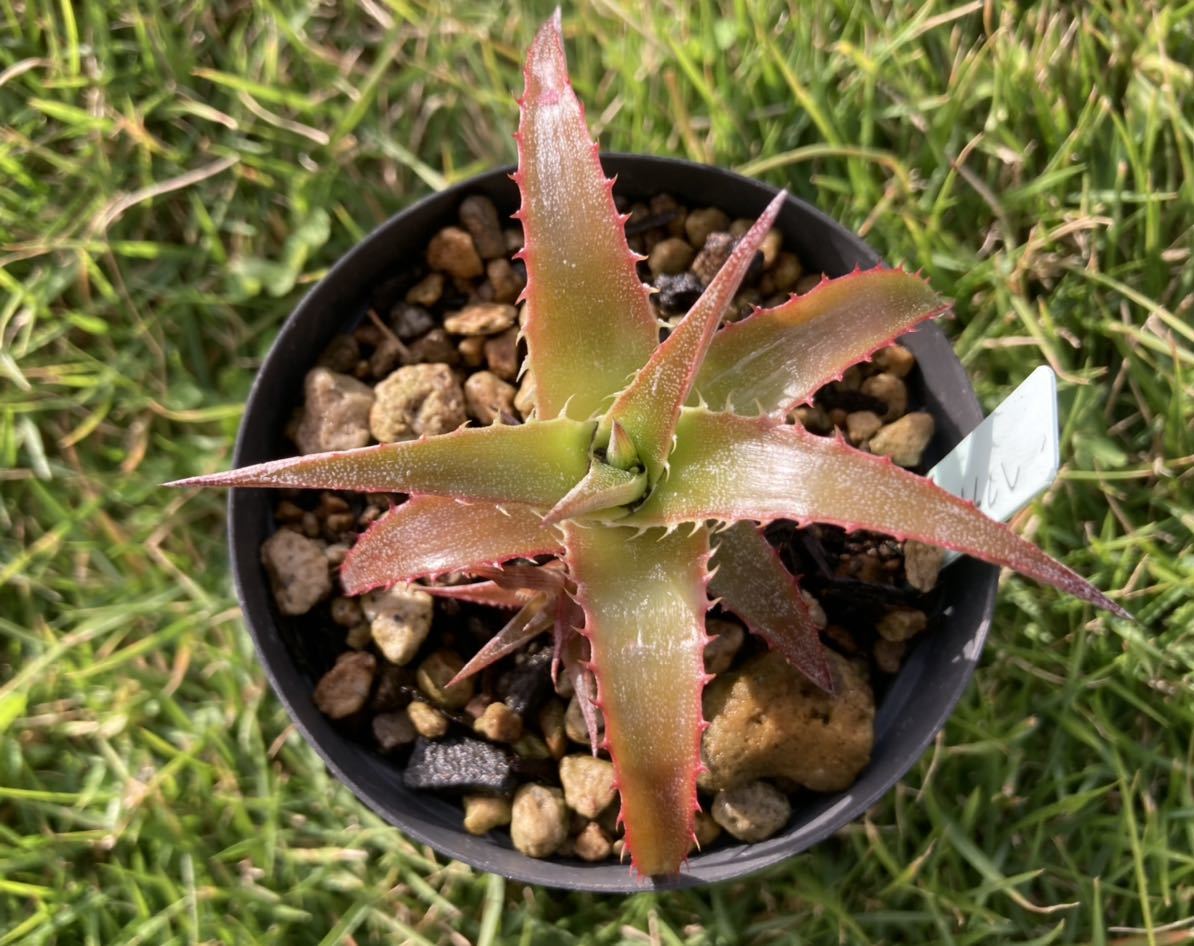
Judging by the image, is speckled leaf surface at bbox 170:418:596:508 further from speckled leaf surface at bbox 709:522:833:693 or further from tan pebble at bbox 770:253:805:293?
tan pebble at bbox 770:253:805:293

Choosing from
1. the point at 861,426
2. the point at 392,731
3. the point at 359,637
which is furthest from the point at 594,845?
the point at 861,426

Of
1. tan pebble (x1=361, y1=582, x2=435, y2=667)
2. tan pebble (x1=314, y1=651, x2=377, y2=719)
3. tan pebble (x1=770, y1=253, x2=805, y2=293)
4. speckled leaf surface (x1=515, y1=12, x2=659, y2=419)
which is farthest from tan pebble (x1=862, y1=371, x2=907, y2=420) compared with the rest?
tan pebble (x1=314, y1=651, x2=377, y2=719)

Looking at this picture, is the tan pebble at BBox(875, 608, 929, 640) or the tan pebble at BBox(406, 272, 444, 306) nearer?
the tan pebble at BBox(875, 608, 929, 640)

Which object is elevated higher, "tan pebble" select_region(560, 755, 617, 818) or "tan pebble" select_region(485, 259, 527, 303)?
"tan pebble" select_region(485, 259, 527, 303)

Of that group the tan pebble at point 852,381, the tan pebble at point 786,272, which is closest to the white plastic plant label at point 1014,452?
the tan pebble at point 852,381

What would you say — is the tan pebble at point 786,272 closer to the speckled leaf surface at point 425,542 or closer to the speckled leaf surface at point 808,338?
the speckled leaf surface at point 808,338

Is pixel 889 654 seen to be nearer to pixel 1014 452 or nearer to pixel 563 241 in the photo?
pixel 1014 452
